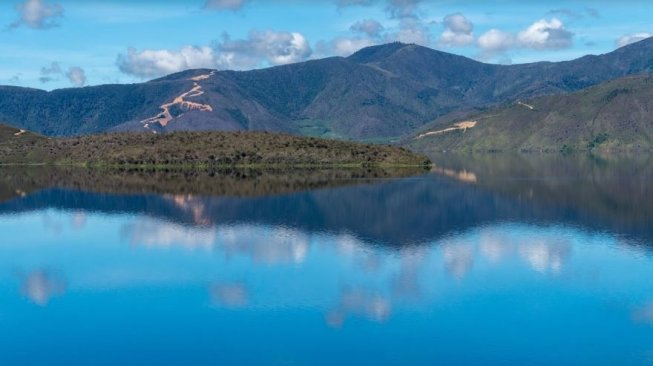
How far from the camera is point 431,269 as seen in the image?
4208 inches

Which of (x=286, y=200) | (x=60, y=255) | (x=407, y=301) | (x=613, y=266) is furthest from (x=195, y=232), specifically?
(x=613, y=266)

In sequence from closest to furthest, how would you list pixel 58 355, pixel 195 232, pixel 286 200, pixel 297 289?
pixel 58 355
pixel 297 289
pixel 195 232
pixel 286 200

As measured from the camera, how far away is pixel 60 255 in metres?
125

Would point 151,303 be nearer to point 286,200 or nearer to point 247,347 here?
point 247,347

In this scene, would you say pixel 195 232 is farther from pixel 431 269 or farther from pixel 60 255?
pixel 431 269

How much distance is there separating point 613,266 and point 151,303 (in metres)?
70.7

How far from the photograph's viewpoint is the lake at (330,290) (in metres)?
71.9

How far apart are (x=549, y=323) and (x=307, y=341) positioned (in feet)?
92.7

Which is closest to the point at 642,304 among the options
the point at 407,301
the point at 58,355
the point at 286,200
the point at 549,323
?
the point at 549,323

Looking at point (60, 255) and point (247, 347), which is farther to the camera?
point (60, 255)

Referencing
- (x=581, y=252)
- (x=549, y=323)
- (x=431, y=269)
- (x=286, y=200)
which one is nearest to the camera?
(x=549, y=323)

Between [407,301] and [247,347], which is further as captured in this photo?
[407,301]

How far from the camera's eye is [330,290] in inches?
3740

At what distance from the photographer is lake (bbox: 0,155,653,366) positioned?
2832 inches
